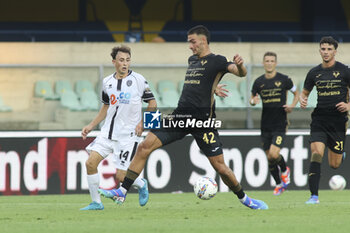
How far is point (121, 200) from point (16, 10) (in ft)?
52.7

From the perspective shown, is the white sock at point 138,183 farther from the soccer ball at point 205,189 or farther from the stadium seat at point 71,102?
the stadium seat at point 71,102

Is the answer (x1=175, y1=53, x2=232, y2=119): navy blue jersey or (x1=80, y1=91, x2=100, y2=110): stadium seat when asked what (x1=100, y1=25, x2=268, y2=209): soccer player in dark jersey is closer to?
(x1=175, y1=53, x2=232, y2=119): navy blue jersey

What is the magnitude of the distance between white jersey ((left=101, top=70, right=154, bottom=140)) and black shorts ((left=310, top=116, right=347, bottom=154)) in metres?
2.42

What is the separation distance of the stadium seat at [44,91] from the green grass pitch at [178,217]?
339cm

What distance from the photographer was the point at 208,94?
9.70 meters

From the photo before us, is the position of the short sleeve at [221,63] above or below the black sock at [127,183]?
above

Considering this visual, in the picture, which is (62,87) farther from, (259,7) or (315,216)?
(259,7)

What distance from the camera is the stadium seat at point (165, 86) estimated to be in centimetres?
1614

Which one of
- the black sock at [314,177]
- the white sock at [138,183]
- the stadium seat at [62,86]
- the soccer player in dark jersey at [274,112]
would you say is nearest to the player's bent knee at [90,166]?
the white sock at [138,183]

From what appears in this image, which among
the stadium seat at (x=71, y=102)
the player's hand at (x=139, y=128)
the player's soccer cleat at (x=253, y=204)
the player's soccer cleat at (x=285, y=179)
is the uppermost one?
the stadium seat at (x=71, y=102)

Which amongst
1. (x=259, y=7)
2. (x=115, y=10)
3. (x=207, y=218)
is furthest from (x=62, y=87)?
(x=259, y=7)

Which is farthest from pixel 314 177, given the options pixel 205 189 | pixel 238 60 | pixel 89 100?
pixel 89 100

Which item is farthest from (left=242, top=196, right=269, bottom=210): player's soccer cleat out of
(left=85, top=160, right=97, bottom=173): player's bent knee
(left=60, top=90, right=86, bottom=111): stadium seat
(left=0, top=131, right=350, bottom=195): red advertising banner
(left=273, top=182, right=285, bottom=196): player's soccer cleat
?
(left=60, top=90, right=86, bottom=111): stadium seat

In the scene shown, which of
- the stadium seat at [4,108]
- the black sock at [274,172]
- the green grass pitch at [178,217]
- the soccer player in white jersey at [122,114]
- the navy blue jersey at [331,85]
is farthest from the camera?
the stadium seat at [4,108]
